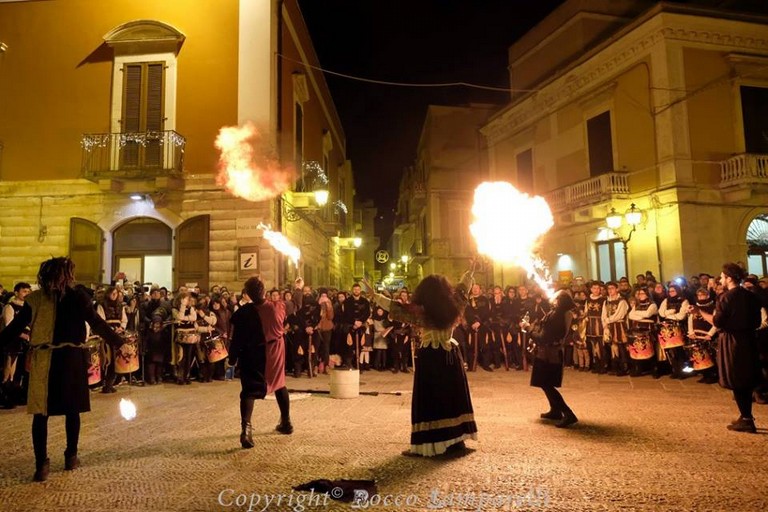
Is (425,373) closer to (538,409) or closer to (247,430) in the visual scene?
(247,430)

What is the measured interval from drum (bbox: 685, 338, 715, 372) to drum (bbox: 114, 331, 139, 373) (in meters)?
10.4

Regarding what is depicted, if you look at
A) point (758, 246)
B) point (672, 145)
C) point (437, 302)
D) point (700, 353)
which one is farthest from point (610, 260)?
point (437, 302)

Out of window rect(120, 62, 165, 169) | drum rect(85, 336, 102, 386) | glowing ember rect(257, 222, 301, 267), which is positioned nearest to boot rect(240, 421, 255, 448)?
drum rect(85, 336, 102, 386)

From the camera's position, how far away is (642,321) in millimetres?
11289

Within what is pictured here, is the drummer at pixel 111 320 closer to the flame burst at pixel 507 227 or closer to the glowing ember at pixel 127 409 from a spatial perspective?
the glowing ember at pixel 127 409

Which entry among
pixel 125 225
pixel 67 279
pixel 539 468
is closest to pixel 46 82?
pixel 125 225

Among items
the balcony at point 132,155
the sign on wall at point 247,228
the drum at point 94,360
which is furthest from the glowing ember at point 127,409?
the balcony at point 132,155

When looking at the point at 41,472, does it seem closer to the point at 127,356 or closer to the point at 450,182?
the point at 127,356

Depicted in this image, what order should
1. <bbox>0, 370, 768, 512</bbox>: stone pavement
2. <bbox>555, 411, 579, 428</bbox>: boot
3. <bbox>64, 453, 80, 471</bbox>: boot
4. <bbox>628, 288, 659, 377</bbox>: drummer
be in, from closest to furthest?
<bbox>0, 370, 768, 512</bbox>: stone pavement, <bbox>64, 453, 80, 471</bbox>: boot, <bbox>555, 411, 579, 428</bbox>: boot, <bbox>628, 288, 659, 377</bbox>: drummer

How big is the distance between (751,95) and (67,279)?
64.1 feet

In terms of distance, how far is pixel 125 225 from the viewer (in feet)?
48.6

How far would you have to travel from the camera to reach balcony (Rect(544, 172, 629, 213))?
1783cm

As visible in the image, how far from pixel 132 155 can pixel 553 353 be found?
12377 mm

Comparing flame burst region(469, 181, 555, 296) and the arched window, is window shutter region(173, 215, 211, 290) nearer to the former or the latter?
flame burst region(469, 181, 555, 296)
